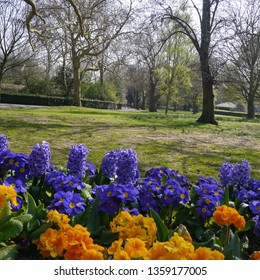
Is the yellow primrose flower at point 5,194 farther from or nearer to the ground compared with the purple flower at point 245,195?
farther from the ground

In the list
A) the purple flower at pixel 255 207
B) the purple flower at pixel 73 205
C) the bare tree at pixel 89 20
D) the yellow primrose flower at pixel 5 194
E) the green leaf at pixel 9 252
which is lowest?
the green leaf at pixel 9 252

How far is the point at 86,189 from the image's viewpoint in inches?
124

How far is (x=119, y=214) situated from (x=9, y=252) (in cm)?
73

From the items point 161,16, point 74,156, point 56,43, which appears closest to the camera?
point 74,156

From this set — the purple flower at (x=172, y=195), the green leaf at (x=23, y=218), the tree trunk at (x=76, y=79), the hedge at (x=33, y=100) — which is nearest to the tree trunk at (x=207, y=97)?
the tree trunk at (x=76, y=79)

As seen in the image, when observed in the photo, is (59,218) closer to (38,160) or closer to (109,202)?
(109,202)

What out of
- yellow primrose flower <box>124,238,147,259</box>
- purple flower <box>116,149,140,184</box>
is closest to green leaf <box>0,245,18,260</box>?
yellow primrose flower <box>124,238,147,259</box>

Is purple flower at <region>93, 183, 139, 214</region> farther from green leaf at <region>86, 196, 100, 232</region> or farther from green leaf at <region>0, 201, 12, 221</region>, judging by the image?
green leaf at <region>0, 201, 12, 221</region>

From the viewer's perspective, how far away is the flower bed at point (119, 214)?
1.76 m

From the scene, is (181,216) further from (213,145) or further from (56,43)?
(56,43)

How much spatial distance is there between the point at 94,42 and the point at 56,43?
6812 millimetres

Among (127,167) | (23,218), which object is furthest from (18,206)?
(127,167)

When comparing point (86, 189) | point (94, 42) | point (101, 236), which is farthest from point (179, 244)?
point (94, 42)

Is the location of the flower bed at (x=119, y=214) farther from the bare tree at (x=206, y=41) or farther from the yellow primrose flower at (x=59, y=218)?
the bare tree at (x=206, y=41)
